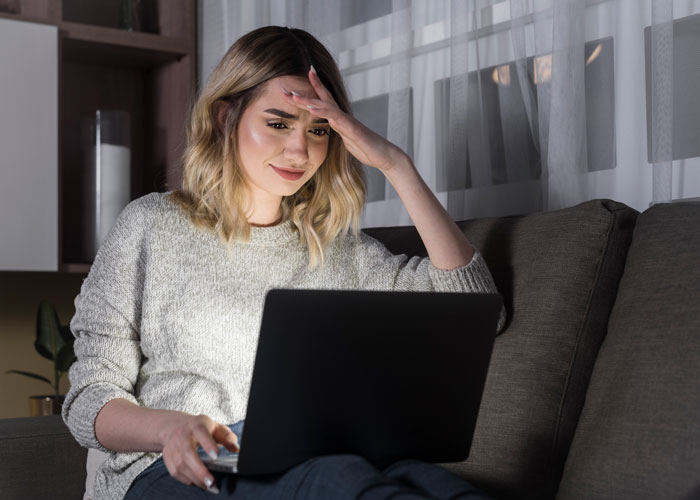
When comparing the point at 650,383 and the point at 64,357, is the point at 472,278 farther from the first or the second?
the point at 64,357

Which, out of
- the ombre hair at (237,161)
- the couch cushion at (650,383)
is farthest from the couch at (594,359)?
the ombre hair at (237,161)

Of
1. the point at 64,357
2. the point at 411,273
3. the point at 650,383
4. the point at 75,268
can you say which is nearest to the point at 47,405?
the point at 64,357

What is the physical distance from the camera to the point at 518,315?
4.12 ft

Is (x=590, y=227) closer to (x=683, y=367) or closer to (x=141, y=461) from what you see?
(x=683, y=367)

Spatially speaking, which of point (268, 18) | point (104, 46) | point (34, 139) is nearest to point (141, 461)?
point (34, 139)

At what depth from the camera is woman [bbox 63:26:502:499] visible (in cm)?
130

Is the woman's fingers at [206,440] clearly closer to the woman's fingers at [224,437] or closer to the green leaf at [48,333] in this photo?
the woman's fingers at [224,437]

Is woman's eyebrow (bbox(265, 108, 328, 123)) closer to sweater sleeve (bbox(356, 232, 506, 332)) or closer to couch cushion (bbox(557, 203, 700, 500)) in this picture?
sweater sleeve (bbox(356, 232, 506, 332))

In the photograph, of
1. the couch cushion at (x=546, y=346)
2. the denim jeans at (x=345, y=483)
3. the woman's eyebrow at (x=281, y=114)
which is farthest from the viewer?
the woman's eyebrow at (x=281, y=114)

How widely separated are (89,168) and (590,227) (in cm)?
164

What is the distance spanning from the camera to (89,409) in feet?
Answer: 3.98


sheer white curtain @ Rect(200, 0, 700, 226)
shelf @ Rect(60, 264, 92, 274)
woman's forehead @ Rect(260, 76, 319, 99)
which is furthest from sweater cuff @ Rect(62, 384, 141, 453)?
shelf @ Rect(60, 264, 92, 274)

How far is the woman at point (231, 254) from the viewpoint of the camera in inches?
51.3

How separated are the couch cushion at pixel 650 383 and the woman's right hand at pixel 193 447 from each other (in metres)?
0.46
